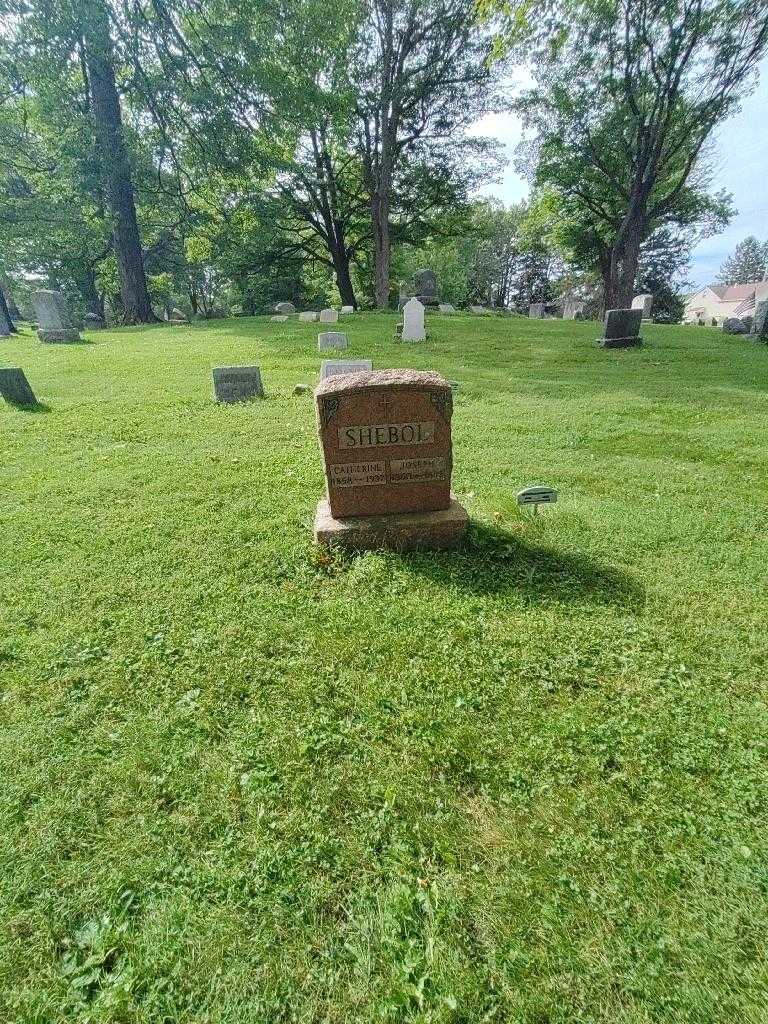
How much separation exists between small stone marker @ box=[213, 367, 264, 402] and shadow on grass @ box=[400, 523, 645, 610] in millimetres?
5160

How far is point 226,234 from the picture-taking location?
1939 cm

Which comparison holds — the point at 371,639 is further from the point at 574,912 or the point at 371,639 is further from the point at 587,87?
the point at 587,87

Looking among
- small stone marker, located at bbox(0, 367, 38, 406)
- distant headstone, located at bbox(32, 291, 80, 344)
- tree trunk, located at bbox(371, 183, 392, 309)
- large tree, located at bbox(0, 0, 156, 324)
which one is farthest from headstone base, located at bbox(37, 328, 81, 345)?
tree trunk, located at bbox(371, 183, 392, 309)

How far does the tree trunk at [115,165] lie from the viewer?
12930 mm

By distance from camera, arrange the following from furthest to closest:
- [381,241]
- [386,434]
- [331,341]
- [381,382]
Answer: [381,241]
[331,341]
[386,434]
[381,382]

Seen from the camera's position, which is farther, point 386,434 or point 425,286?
point 425,286

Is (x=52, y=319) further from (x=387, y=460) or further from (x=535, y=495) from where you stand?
(x=535, y=495)

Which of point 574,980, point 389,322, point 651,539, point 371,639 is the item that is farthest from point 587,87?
point 574,980

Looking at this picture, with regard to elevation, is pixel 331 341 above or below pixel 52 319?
below

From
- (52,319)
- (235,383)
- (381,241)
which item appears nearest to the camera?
(235,383)

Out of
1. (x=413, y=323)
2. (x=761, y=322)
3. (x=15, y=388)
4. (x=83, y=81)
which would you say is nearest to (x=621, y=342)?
(x=761, y=322)

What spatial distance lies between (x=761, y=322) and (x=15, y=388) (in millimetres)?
18057

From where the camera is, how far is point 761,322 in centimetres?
1356

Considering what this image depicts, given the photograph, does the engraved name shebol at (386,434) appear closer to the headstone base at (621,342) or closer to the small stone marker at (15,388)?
the small stone marker at (15,388)
